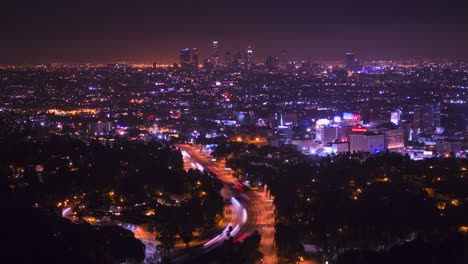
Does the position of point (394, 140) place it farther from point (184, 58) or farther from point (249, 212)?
point (184, 58)

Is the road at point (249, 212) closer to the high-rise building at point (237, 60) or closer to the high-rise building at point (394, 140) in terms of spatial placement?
the high-rise building at point (394, 140)

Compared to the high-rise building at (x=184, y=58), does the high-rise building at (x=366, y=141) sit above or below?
below

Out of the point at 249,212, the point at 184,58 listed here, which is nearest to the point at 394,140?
the point at 249,212

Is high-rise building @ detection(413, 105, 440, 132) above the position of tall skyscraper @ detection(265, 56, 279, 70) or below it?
below

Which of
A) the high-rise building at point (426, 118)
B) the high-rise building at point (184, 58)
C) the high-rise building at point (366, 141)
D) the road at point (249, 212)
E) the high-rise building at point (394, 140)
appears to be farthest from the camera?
the high-rise building at point (184, 58)

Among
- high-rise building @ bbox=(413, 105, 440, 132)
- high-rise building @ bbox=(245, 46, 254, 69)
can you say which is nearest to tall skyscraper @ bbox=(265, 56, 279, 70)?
high-rise building @ bbox=(245, 46, 254, 69)

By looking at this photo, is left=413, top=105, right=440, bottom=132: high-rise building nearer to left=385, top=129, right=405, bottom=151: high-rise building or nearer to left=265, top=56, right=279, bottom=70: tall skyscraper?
left=385, top=129, right=405, bottom=151: high-rise building

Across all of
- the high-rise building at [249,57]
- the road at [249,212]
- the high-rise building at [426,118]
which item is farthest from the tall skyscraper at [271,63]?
the road at [249,212]

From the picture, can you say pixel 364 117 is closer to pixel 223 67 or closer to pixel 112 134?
pixel 112 134

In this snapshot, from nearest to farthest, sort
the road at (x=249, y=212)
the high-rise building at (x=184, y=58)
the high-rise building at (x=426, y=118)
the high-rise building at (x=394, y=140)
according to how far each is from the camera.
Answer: the road at (x=249, y=212), the high-rise building at (x=394, y=140), the high-rise building at (x=426, y=118), the high-rise building at (x=184, y=58)
